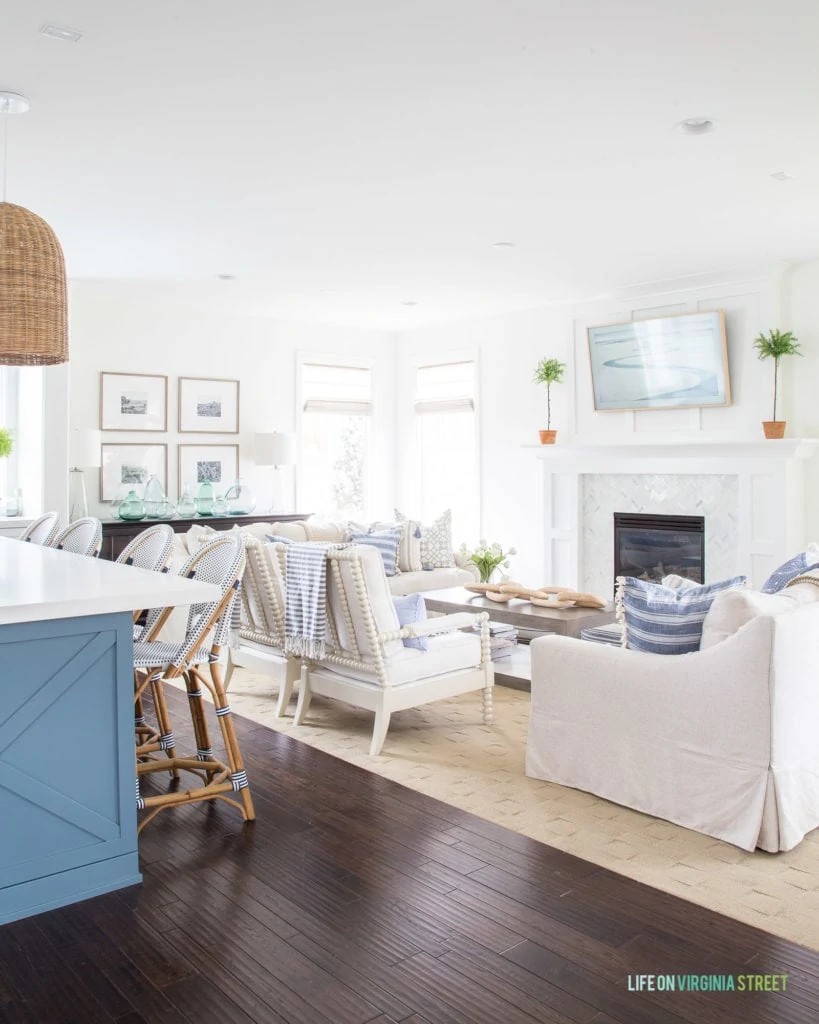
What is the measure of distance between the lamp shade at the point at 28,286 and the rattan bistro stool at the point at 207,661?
89 centimetres

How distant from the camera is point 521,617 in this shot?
16.7ft

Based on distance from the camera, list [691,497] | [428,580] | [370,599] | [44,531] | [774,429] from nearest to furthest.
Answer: [370,599] → [44,531] → [774,429] → [691,497] → [428,580]

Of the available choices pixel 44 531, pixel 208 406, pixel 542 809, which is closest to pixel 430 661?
pixel 542 809

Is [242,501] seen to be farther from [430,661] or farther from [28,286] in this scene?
[28,286]

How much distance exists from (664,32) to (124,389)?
5.56m

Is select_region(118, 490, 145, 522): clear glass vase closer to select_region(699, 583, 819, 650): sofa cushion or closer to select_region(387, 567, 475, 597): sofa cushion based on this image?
select_region(387, 567, 475, 597): sofa cushion

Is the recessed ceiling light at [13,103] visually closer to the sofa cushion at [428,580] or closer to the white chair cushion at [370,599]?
the white chair cushion at [370,599]

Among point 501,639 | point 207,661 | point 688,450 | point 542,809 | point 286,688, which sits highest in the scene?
point 688,450

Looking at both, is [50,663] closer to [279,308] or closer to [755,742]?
[755,742]

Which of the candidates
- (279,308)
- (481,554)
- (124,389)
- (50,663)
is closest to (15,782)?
(50,663)

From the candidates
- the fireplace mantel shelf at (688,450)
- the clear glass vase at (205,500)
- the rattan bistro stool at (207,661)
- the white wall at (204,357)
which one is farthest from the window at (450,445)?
the rattan bistro stool at (207,661)

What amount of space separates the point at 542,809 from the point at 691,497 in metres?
4.02

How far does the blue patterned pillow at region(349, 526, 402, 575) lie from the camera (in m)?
6.80

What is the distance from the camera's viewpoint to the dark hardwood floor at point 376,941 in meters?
2.11
